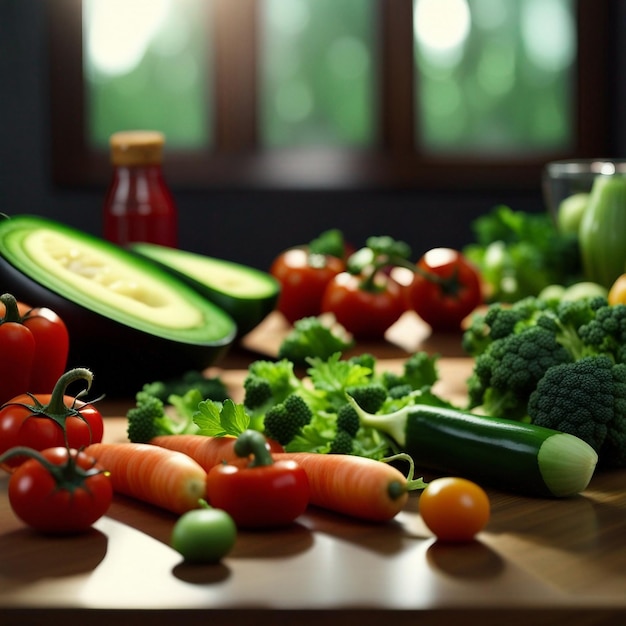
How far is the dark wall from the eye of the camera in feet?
17.8

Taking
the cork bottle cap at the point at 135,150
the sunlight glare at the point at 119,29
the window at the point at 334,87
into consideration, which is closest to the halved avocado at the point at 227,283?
the cork bottle cap at the point at 135,150

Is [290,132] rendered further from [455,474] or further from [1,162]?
[455,474]

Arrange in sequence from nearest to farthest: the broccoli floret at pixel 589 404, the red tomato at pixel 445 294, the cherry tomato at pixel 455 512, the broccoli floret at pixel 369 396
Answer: the cherry tomato at pixel 455 512
the broccoli floret at pixel 589 404
the broccoli floret at pixel 369 396
the red tomato at pixel 445 294

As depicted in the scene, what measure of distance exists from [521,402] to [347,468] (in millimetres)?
398

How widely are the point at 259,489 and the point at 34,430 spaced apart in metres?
0.29

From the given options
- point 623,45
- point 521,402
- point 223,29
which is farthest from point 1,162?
point 521,402

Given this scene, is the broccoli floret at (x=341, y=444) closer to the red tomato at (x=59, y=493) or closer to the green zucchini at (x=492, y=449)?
the green zucchini at (x=492, y=449)

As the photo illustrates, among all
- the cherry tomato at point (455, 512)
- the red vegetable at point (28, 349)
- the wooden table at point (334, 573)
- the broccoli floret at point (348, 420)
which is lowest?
the wooden table at point (334, 573)

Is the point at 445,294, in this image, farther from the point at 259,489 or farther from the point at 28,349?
the point at 259,489

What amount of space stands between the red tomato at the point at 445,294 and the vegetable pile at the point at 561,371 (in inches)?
31.7

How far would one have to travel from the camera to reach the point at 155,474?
115 cm

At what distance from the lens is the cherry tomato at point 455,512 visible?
1.03 m

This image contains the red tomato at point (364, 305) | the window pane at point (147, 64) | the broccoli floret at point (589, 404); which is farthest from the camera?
the window pane at point (147, 64)

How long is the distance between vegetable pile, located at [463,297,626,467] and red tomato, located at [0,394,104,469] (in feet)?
1.80
